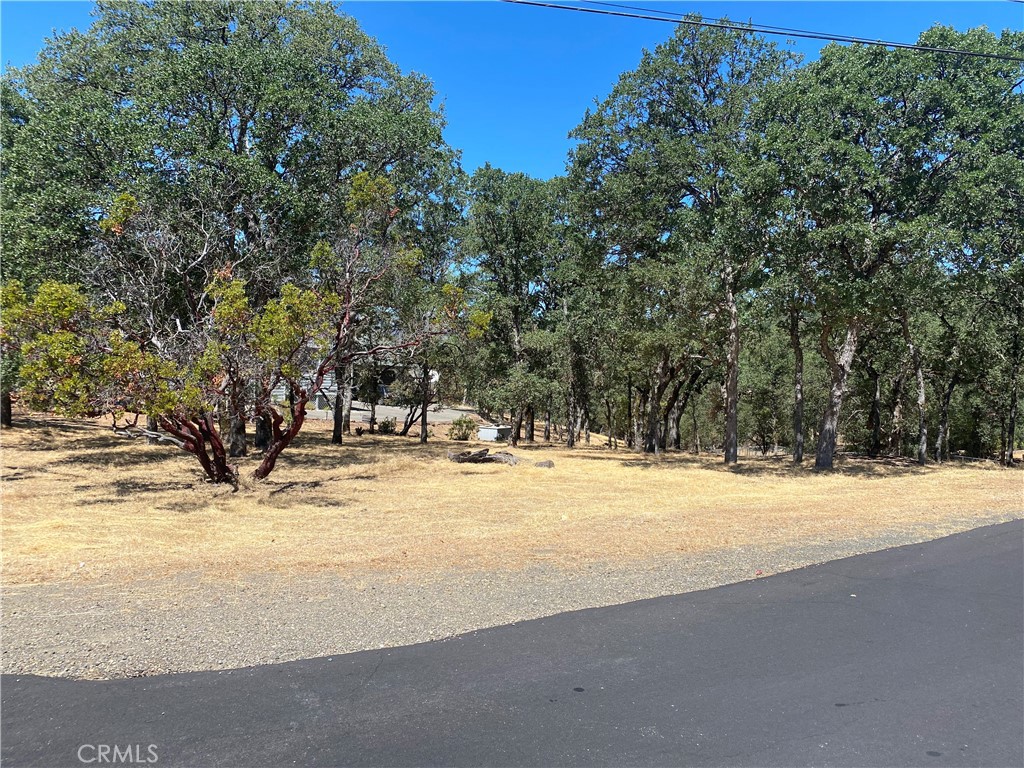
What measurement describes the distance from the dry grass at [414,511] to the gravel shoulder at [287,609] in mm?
572

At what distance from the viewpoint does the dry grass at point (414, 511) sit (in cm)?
776

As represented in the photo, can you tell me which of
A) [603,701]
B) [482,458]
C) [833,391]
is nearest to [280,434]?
[482,458]

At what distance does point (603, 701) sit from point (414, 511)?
811 cm

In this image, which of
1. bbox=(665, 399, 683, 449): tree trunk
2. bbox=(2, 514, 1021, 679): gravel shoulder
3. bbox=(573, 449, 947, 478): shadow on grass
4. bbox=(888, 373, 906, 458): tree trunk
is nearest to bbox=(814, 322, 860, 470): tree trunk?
bbox=(573, 449, 947, 478): shadow on grass

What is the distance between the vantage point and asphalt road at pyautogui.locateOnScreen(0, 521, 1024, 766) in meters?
3.42

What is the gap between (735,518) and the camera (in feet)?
35.6

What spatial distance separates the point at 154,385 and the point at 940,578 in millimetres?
11736

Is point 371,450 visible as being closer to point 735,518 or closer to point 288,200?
point 288,200

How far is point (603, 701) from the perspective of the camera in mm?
3975

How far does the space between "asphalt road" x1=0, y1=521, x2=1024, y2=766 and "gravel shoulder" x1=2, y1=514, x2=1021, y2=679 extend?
26 cm

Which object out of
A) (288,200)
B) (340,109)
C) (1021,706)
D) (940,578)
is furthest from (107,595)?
(340,109)

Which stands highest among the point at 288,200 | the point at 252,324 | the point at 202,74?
the point at 202,74

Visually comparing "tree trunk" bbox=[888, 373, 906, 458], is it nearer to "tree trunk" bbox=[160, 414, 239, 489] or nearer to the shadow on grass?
the shadow on grass

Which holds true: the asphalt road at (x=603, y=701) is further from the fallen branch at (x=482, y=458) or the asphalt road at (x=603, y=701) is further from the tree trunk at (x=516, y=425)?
the tree trunk at (x=516, y=425)
